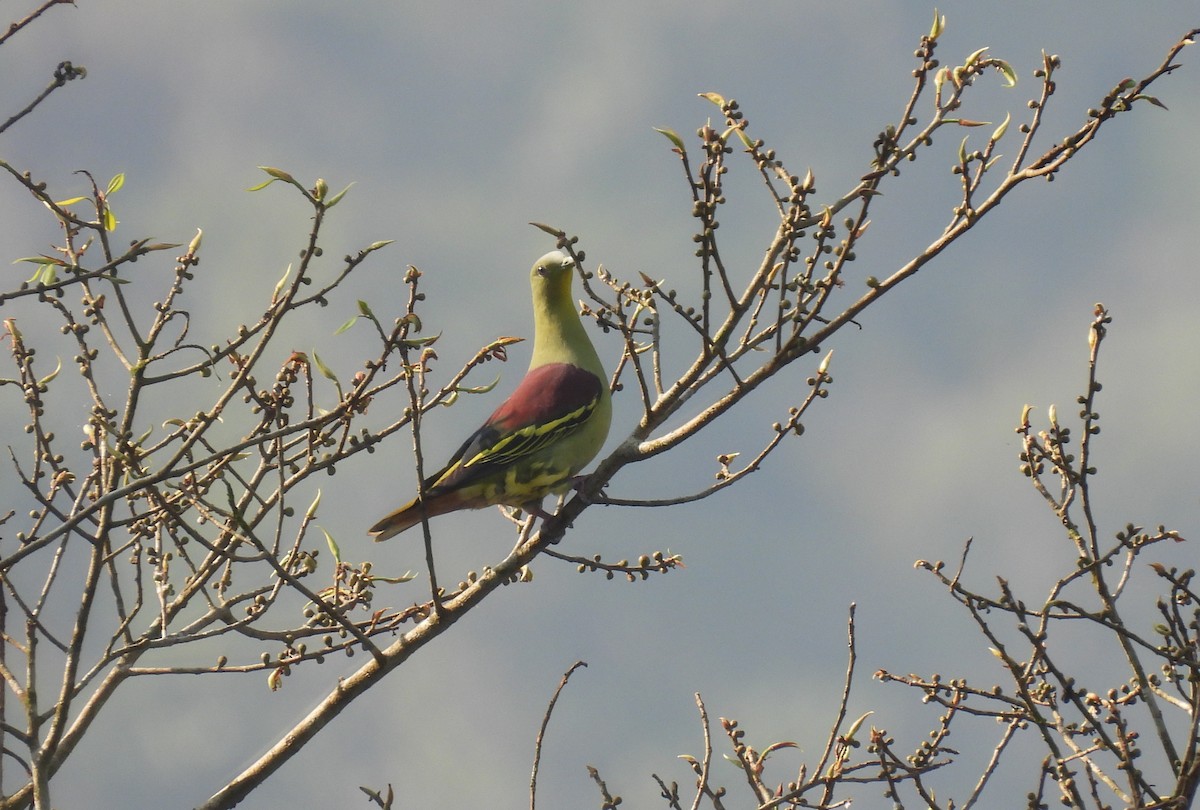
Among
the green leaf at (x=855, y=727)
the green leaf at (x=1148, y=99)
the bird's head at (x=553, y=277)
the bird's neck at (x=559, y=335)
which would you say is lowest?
the green leaf at (x=855, y=727)

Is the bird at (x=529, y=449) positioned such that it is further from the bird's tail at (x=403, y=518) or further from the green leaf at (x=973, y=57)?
the green leaf at (x=973, y=57)

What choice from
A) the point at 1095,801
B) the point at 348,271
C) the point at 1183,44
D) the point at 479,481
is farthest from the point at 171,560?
the point at 1183,44

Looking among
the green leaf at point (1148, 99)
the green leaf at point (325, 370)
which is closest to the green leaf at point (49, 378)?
the green leaf at point (325, 370)

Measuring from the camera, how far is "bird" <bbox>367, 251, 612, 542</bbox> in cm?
640

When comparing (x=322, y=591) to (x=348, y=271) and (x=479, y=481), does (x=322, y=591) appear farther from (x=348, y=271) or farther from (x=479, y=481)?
(x=348, y=271)

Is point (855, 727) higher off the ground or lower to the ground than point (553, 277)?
lower

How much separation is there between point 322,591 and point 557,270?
2380mm

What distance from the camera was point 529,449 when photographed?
6492 mm

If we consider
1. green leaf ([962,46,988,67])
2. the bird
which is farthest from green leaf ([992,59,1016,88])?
the bird

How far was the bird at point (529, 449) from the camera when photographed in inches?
252

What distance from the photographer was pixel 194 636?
5461mm

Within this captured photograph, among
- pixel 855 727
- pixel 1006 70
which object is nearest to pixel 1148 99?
pixel 1006 70

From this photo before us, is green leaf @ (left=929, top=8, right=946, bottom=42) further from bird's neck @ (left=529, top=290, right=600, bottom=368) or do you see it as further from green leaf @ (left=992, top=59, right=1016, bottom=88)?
bird's neck @ (left=529, top=290, right=600, bottom=368)

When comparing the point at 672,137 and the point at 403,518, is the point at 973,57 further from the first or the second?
the point at 403,518
